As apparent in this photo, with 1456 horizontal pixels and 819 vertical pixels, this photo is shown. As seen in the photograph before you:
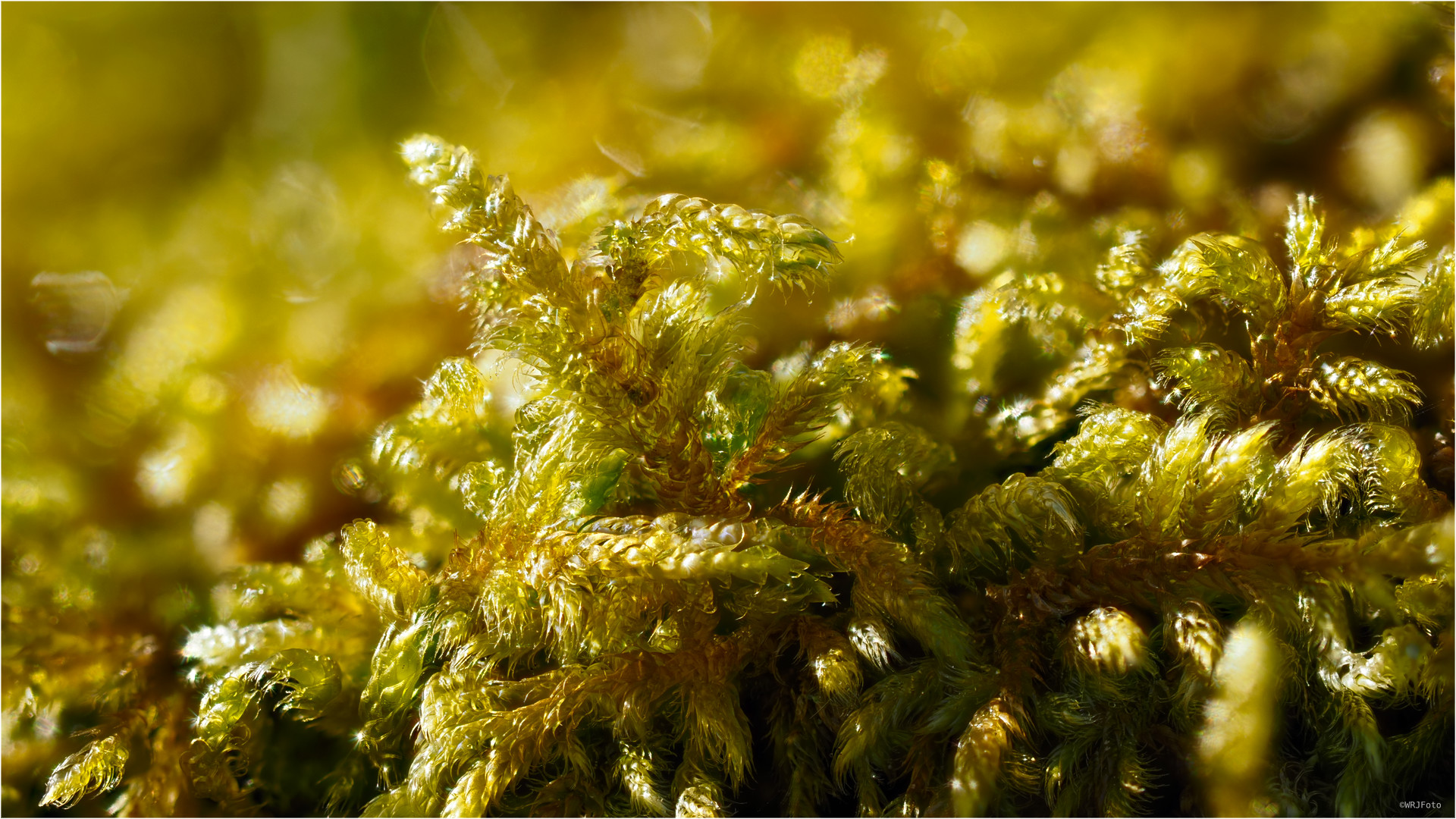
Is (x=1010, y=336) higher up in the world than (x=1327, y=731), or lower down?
higher up

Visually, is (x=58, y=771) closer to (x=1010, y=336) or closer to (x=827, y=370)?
(x=827, y=370)

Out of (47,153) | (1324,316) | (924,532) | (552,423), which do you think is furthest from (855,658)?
(47,153)

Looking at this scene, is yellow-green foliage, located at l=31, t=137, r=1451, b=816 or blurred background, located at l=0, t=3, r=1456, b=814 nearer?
yellow-green foliage, located at l=31, t=137, r=1451, b=816

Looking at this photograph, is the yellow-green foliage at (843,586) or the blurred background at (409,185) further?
the blurred background at (409,185)

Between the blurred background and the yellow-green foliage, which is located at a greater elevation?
the blurred background

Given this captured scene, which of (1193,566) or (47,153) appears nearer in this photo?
(1193,566)

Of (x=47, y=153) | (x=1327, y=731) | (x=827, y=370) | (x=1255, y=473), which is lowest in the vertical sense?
(x=1327, y=731)

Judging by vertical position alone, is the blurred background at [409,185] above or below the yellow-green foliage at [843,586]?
above

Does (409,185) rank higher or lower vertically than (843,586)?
higher
